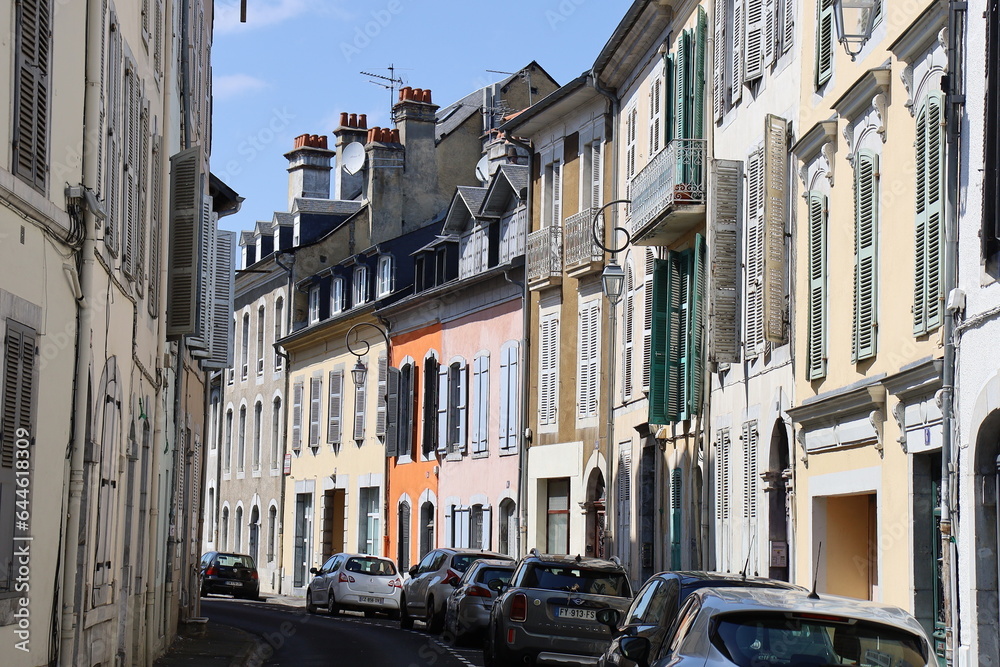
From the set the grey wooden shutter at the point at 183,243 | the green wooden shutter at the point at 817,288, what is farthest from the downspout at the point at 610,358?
the grey wooden shutter at the point at 183,243

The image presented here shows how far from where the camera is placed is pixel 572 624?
17594 mm

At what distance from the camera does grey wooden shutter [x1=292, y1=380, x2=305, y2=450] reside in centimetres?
4880

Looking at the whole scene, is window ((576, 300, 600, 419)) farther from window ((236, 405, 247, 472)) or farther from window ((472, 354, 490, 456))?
window ((236, 405, 247, 472))

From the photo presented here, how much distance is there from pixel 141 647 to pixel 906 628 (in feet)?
34.7

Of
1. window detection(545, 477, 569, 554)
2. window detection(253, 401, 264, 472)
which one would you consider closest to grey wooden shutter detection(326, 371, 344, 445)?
window detection(253, 401, 264, 472)

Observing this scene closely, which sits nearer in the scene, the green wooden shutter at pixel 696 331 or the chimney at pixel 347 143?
the green wooden shutter at pixel 696 331

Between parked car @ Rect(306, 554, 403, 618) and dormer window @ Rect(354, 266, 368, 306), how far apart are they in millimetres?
12513

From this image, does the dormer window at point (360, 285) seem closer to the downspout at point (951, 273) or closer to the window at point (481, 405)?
the window at point (481, 405)

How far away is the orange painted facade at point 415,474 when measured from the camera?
3981 cm

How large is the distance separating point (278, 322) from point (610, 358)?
2364 centimetres

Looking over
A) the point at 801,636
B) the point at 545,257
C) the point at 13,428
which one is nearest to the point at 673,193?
the point at 545,257

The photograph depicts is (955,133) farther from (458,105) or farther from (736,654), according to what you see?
(458,105)

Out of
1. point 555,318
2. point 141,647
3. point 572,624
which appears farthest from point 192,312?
point 555,318

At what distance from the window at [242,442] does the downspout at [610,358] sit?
26.2m
